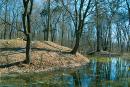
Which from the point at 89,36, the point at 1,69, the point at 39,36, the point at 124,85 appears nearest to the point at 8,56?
the point at 1,69

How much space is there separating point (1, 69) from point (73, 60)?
10787 mm

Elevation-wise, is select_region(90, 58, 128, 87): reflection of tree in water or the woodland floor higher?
the woodland floor

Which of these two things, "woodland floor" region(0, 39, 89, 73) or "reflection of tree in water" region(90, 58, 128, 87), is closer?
"reflection of tree in water" region(90, 58, 128, 87)

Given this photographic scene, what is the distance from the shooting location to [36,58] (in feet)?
94.3

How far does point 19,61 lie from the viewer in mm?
26828

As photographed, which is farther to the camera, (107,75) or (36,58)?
(36,58)

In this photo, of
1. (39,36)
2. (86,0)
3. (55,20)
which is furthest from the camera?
(39,36)

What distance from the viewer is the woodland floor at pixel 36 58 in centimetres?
2582

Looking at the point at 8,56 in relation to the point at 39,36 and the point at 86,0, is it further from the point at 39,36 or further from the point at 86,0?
the point at 39,36

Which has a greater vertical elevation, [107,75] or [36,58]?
[36,58]

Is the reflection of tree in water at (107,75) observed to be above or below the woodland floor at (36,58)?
below

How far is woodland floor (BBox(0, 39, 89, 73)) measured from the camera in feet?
84.7

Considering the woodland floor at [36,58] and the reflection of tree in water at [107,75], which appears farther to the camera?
the woodland floor at [36,58]

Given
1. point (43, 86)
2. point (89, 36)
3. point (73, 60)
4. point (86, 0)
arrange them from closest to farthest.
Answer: point (43, 86) < point (73, 60) < point (86, 0) < point (89, 36)
